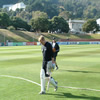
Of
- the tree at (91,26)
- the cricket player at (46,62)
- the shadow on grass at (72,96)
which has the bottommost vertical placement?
the shadow on grass at (72,96)

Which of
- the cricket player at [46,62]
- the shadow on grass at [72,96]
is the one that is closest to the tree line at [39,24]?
the cricket player at [46,62]

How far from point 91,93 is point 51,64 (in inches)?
81.5

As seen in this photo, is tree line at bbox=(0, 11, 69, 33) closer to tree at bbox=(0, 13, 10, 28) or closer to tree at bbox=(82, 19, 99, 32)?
tree at bbox=(0, 13, 10, 28)

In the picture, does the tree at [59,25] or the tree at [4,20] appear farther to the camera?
the tree at [59,25]

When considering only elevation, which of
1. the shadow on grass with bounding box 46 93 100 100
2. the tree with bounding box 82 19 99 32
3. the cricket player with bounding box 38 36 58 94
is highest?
the tree with bounding box 82 19 99 32

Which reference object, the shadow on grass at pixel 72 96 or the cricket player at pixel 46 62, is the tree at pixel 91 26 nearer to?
the cricket player at pixel 46 62

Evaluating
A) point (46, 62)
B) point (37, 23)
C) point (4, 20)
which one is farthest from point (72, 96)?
point (37, 23)

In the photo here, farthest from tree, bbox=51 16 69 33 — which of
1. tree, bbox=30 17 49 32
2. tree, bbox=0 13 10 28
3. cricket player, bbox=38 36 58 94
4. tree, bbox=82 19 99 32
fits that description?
cricket player, bbox=38 36 58 94

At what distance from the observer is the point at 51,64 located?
9.79 meters

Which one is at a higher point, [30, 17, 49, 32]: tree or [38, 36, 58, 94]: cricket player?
[30, 17, 49, 32]: tree

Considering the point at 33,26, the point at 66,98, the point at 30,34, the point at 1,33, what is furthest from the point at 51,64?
the point at 33,26

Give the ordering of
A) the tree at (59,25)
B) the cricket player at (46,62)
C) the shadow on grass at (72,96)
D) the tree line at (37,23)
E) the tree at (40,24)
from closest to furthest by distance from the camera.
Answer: the shadow on grass at (72,96), the cricket player at (46,62), the tree line at (37,23), the tree at (40,24), the tree at (59,25)

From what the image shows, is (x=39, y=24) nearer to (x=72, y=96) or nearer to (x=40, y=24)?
(x=40, y=24)

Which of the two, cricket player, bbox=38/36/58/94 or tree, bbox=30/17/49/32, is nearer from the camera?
cricket player, bbox=38/36/58/94
